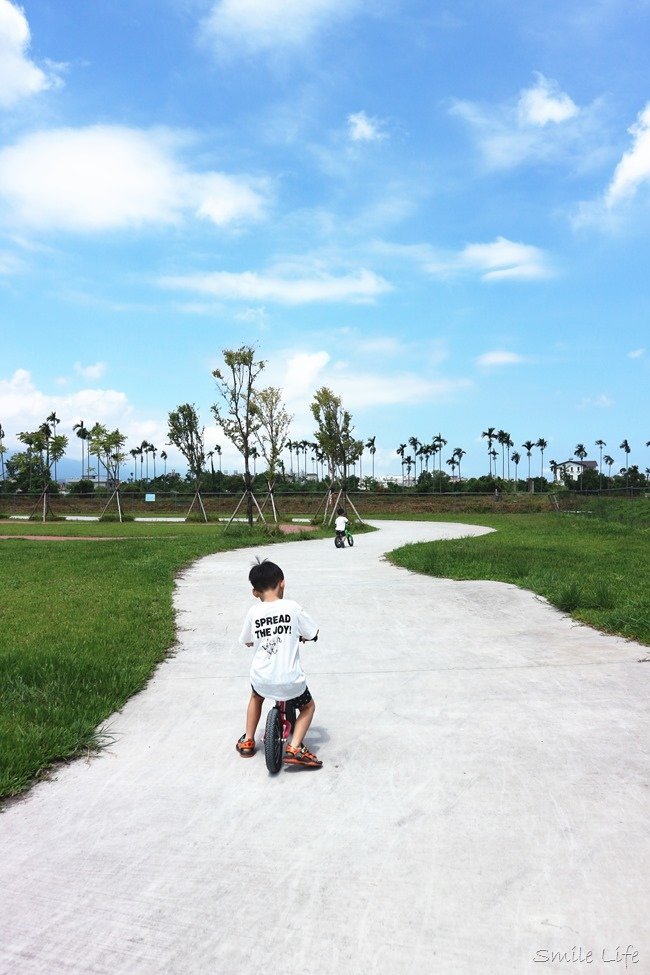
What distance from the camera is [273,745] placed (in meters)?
4.00

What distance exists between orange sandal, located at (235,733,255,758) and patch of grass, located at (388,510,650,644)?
14.6ft

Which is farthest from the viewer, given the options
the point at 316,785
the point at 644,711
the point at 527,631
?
the point at 527,631

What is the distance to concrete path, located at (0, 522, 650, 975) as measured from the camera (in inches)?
99.9

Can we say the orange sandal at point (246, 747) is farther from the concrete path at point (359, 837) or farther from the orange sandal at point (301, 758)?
the orange sandal at point (301, 758)

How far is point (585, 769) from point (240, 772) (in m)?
1.95

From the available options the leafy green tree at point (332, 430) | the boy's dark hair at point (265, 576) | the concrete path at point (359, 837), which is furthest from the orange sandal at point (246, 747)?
the leafy green tree at point (332, 430)

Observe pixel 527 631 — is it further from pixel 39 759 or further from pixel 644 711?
pixel 39 759

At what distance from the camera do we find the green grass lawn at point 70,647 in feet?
14.7

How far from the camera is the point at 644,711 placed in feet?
16.4

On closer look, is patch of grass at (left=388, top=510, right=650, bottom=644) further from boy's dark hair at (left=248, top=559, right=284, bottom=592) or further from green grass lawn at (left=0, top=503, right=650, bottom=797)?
boy's dark hair at (left=248, top=559, right=284, bottom=592)

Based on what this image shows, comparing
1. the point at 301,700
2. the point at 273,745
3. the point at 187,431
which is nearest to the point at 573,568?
the point at 301,700

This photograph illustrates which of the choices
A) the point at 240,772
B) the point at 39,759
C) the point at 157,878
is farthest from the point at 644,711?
the point at 39,759

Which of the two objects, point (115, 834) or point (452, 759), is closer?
point (115, 834)

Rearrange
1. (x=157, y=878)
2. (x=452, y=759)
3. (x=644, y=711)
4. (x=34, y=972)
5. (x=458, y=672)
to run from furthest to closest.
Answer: (x=458, y=672) < (x=644, y=711) < (x=452, y=759) < (x=157, y=878) < (x=34, y=972)
